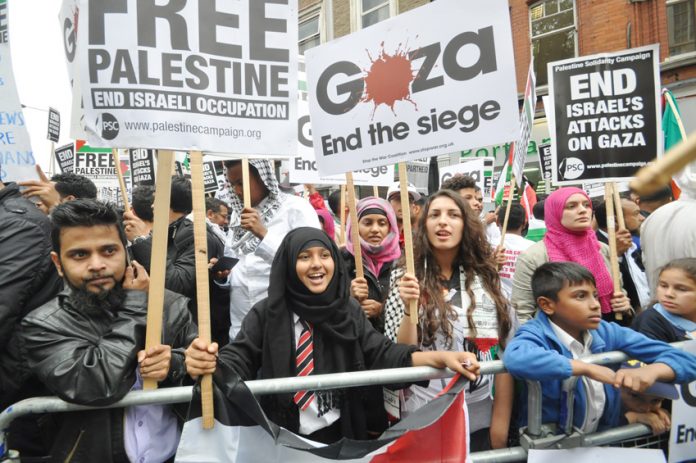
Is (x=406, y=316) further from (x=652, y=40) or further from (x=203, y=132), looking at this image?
(x=652, y=40)

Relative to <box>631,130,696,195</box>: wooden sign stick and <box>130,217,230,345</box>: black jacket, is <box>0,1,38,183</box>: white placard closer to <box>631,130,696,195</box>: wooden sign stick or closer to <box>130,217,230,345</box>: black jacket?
<box>130,217,230,345</box>: black jacket

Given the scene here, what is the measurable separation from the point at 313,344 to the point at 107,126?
1225 millimetres

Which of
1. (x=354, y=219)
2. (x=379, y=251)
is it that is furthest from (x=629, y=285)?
(x=354, y=219)

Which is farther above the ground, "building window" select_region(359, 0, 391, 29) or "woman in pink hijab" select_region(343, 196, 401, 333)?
"building window" select_region(359, 0, 391, 29)

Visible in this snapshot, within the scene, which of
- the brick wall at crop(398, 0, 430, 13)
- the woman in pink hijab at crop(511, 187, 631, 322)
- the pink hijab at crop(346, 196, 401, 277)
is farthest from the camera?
the brick wall at crop(398, 0, 430, 13)

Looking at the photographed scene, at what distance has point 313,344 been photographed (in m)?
2.34

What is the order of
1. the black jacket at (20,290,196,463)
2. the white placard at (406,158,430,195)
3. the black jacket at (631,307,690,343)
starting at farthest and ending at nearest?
the white placard at (406,158,430,195) < the black jacket at (631,307,690,343) < the black jacket at (20,290,196,463)

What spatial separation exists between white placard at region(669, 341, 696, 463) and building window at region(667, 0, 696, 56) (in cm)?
1215

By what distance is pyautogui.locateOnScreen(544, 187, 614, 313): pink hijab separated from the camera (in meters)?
3.49

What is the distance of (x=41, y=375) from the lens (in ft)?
6.11

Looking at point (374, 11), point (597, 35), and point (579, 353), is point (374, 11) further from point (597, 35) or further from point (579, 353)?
point (579, 353)

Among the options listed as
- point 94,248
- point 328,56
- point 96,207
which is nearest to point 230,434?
point 94,248

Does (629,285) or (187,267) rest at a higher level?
(187,267)

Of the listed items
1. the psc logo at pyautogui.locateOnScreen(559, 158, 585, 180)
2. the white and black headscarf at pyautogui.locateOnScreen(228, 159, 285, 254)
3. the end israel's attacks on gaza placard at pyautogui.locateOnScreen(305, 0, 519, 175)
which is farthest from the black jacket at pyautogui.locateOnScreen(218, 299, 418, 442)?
the psc logo at pyautogui.locateOnScreen(559, 158, 585, 180)
